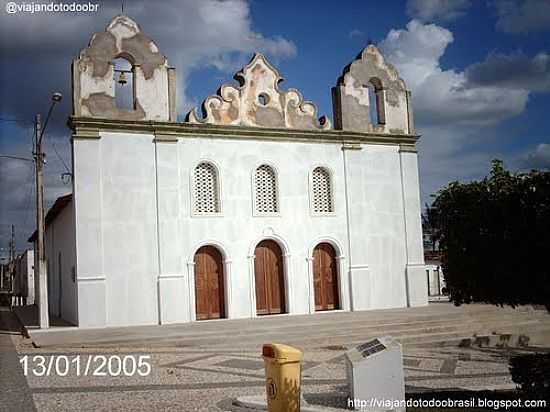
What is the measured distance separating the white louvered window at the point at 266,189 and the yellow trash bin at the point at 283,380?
1397 cm

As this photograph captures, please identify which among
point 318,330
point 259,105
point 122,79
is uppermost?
point 122,79

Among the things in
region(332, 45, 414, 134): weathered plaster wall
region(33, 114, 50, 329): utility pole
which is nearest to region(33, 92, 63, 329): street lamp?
region(33, 114, 50, 329): utility pole

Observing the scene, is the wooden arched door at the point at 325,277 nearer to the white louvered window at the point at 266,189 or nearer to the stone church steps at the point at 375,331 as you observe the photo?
the white louvered window at the point at 266,189

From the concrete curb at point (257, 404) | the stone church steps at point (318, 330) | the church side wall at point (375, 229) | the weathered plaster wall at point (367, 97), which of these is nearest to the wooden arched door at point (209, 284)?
Result: the stone church steps at point (318, 330)

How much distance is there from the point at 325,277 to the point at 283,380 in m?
15.0

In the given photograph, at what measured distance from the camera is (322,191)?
883 inches

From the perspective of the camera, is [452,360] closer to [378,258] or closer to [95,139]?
[378,258]

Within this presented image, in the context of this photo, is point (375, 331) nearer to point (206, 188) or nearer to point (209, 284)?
point (209, 284)

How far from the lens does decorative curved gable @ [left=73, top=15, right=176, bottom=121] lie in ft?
63.5

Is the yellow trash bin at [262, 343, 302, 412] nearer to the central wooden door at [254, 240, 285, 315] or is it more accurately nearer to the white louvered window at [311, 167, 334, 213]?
the central wooden door at [254, 240, 285, 315]

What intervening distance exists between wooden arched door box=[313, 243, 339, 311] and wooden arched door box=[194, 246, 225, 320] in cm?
343

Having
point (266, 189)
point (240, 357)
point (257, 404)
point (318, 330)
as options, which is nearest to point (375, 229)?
point (266, 189)

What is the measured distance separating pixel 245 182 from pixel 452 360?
1013 cm

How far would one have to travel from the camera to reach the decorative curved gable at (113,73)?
19359mm
